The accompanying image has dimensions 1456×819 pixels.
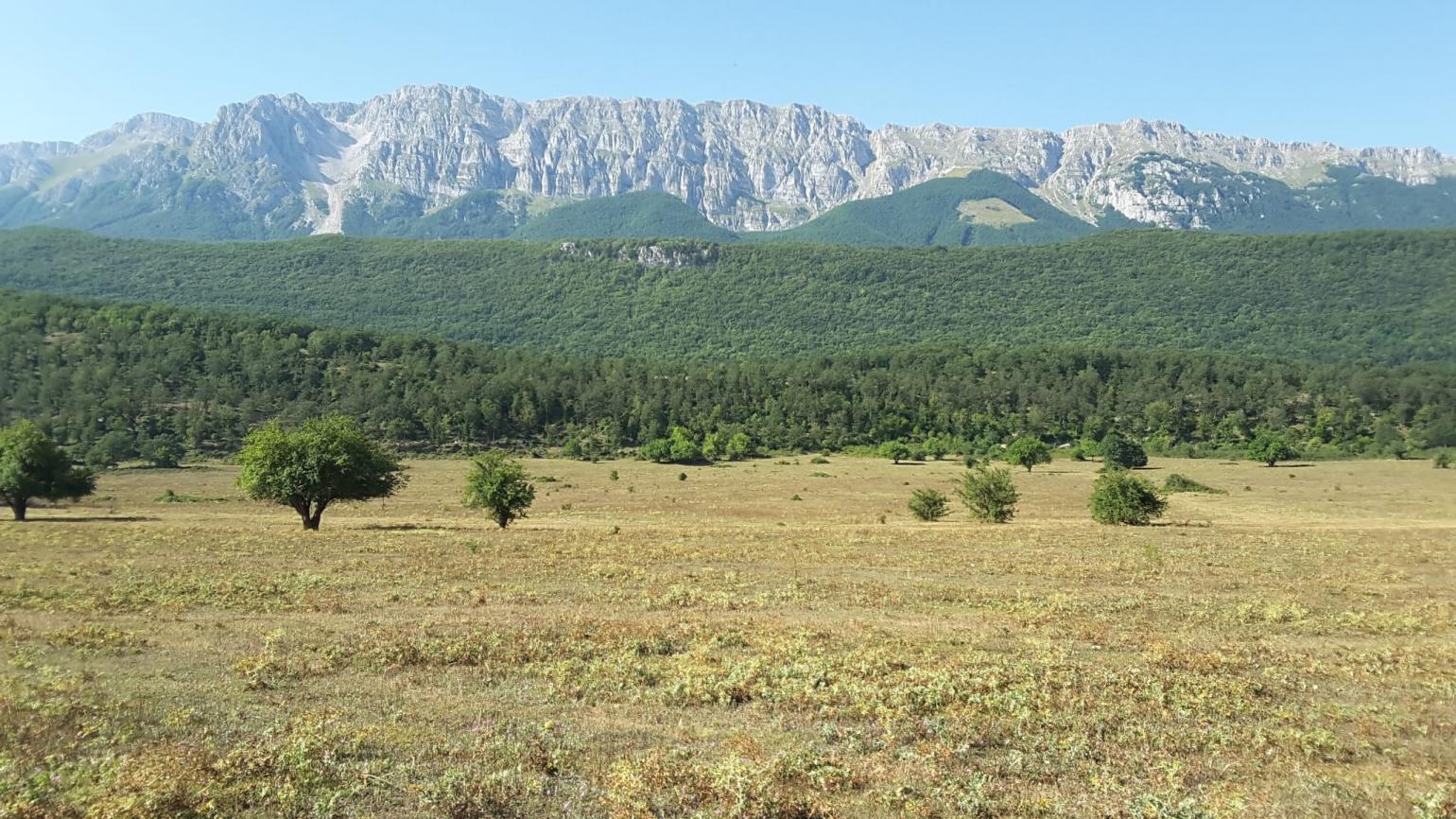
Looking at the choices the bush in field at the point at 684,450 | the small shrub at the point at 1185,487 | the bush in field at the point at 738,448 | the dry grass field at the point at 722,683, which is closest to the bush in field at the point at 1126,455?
the small shrub at the point at 1185,487

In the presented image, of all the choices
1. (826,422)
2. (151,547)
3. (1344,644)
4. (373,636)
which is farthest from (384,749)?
Result: (826,422)

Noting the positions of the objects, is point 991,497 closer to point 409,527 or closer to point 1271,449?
point 409,527

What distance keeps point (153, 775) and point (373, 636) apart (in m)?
9.30

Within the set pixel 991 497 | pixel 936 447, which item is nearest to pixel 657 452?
pixel 936 447

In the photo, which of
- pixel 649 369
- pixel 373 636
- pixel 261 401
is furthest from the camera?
pixel 649 369

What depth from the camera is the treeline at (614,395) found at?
464ft

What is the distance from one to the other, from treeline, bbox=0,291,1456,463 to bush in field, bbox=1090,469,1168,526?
91820mm

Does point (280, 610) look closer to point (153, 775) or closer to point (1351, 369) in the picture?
point (153, 775)

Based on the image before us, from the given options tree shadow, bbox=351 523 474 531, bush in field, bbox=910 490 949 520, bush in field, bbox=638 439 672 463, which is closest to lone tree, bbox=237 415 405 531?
tree shadow, bbox=351 523 474 531

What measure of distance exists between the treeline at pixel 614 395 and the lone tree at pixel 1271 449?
5057 millimetres

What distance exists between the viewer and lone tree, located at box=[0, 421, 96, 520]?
52688 millimetres

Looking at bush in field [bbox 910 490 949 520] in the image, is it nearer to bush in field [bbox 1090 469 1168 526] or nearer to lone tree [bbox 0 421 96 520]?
bush in field [bbox 1090 469 1168 526]

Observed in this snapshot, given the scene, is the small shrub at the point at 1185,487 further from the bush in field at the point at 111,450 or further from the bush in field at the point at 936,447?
the bush in field at the point at 111,450

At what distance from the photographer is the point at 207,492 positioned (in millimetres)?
80875
